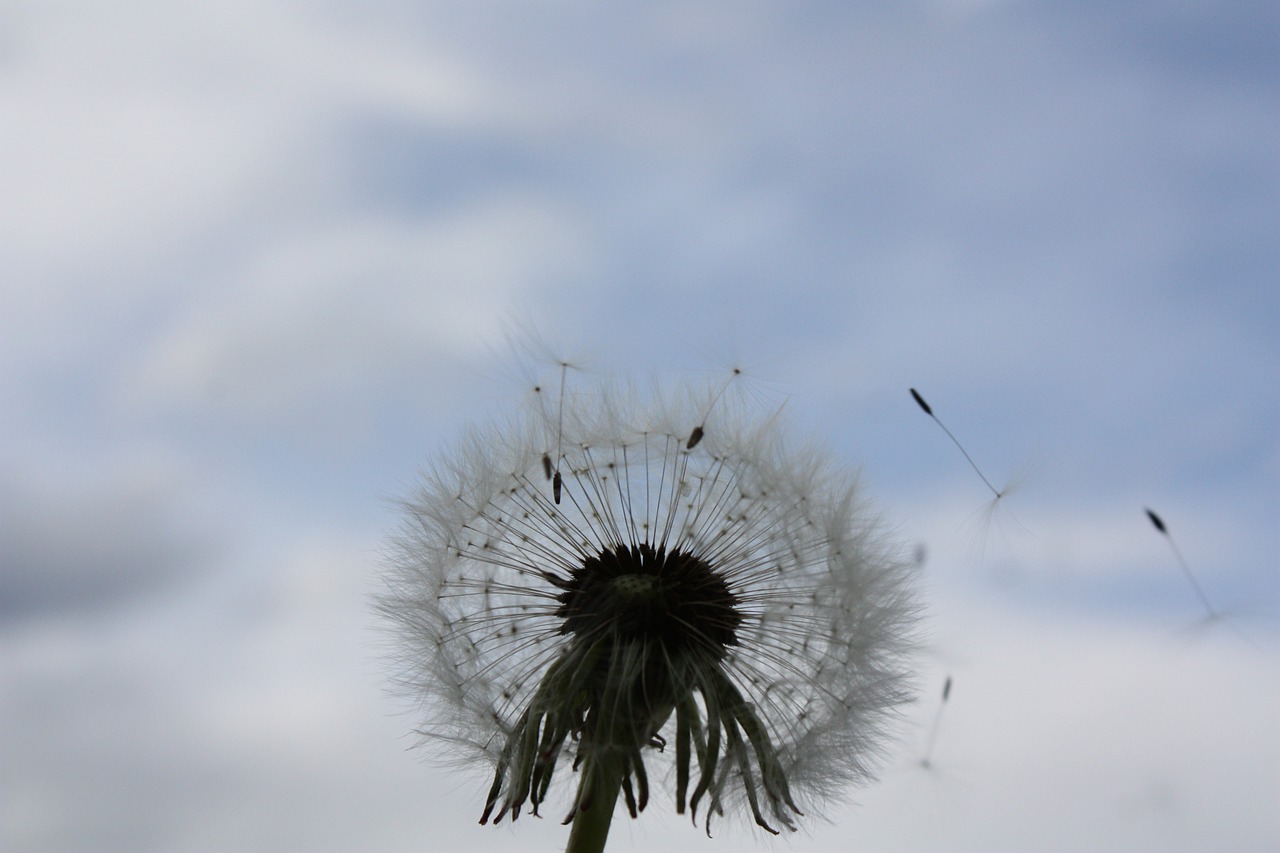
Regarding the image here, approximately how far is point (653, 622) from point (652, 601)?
8 centimetres

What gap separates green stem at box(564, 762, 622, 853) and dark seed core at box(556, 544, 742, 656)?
50cm

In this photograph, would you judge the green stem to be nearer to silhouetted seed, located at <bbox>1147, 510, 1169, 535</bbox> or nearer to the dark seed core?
the dark seed core

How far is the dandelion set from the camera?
4199 mm

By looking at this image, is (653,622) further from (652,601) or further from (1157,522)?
(1157,522)

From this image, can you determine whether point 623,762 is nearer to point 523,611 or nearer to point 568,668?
point 568,668

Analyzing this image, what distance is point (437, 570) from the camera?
482cm

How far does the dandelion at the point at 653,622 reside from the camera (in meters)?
4.20

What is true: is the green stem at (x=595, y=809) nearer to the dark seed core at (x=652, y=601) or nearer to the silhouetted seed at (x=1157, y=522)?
the dark seed core at (x=652, y=601)

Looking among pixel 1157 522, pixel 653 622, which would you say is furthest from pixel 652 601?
pixel 1157 522

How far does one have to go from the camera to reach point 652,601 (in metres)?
4.38

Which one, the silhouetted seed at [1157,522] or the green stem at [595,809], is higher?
the silhouetted seed at [1157,522]

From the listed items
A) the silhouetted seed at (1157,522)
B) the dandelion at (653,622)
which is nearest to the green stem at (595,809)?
the dandelion at (653,622)

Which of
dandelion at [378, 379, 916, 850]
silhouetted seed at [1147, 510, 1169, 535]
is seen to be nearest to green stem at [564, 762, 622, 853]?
dandelion at [378, 379, 916, 850]

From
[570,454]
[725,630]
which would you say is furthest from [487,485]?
[725,630]
